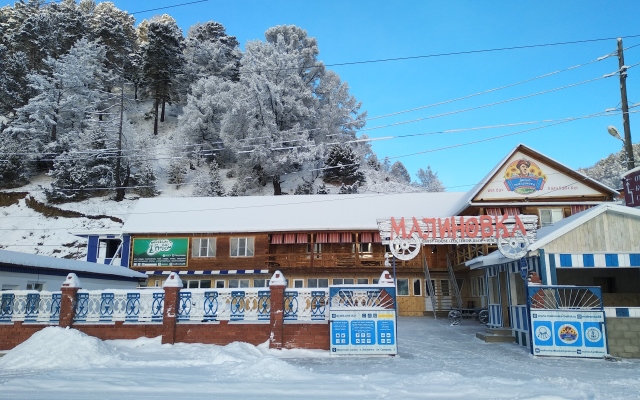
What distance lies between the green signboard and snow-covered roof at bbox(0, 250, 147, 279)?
14.4ft

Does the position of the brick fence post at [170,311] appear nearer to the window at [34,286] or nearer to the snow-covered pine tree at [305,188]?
the window at [34,286]

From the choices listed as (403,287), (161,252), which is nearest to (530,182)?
(403,287)

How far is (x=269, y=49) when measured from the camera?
4725 centimetres

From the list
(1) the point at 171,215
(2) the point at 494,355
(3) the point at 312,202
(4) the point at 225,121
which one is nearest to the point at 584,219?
(2) the point at 494,355

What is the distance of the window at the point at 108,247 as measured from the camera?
31.0 meters

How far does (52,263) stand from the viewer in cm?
1802

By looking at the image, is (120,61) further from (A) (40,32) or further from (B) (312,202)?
(B) (312,202)

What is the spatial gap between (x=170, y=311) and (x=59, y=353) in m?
3.17

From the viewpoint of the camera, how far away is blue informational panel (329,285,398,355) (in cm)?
1277

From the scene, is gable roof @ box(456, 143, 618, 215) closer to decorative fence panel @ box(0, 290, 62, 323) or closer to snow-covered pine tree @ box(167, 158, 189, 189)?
decorative fence panel @ box(0, 290, 62, 323)

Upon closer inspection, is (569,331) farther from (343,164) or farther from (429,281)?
(343,164)

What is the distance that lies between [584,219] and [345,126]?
3934 cm

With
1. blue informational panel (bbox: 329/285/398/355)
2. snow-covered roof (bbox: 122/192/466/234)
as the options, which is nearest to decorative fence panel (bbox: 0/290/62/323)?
blue informational panel (bbox: 329/285/398/355)

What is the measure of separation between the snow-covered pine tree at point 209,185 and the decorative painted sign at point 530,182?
27.2 meters
